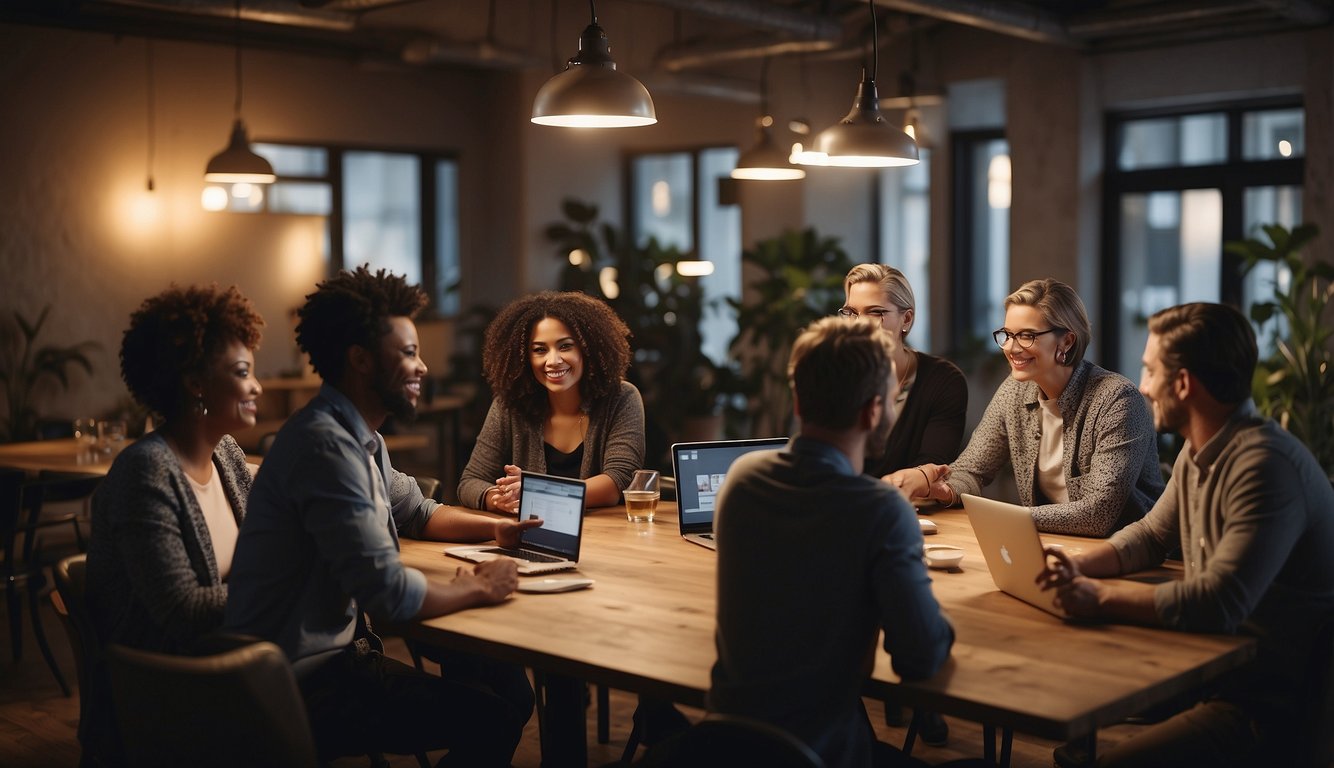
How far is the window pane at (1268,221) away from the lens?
26.8ft

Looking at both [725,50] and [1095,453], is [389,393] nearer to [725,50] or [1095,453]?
[1095,453]

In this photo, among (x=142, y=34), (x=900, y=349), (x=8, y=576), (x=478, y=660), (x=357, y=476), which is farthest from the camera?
(x=142, y=34)

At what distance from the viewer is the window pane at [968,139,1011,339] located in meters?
9.77

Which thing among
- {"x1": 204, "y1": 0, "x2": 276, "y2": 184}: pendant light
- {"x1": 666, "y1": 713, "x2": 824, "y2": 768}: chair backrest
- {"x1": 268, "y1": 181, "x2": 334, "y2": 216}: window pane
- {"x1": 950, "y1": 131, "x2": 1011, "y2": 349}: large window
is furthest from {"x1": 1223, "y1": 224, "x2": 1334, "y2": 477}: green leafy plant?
{"x1": 268, "y1": 181, "x2": 334, "y2": 216}: window pane

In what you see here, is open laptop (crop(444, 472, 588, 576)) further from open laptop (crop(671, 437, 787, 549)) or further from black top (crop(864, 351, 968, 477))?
black top (crop(864, 351, 968, 477))

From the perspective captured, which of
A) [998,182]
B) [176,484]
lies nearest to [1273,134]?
[998,182]

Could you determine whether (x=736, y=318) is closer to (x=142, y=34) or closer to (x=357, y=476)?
(x=142, y=34)

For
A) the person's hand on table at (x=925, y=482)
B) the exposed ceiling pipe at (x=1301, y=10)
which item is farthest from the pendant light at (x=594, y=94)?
the exposed ceiling pipe at (x=1301, y=10)

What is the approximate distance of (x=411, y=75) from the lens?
32.9 ft

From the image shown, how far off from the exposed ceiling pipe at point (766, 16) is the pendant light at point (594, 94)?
3.36 meters

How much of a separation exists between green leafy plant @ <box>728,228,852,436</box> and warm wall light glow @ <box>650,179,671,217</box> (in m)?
1.39

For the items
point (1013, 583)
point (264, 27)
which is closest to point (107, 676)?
point (1013, 583)

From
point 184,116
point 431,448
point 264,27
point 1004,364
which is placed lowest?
point 431,448

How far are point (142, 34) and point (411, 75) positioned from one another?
2107 millimetres
